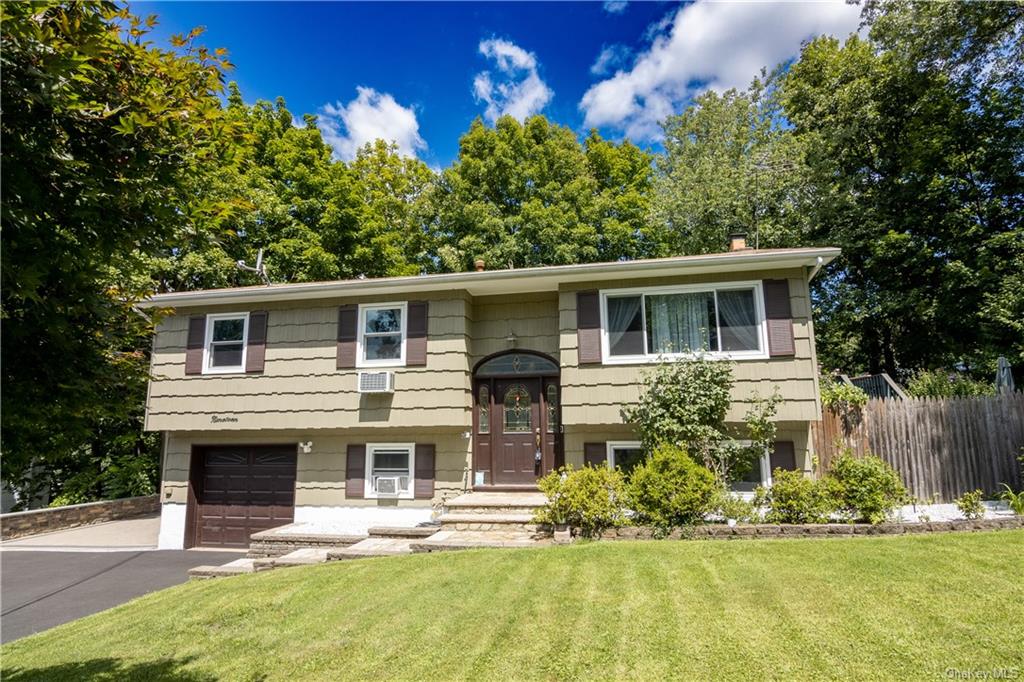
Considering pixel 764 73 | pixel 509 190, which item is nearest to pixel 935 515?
pixel 509 190

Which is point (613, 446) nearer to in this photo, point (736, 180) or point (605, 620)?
point (605, 620)

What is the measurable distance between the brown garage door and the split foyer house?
32 millimetres

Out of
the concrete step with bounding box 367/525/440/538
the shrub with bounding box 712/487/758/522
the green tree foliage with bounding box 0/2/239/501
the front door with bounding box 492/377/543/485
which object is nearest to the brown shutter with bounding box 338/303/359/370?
the front door with bounding box 492/377/543/485

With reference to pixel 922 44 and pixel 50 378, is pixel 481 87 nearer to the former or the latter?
pixel 922 44

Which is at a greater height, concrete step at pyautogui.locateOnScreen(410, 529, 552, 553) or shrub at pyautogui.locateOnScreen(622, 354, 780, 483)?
shrub at pyautogui.locateOnScreen(622, 354, 780, 483)

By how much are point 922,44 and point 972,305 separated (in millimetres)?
7585

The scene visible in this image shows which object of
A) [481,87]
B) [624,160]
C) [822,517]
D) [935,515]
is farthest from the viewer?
[624,160]

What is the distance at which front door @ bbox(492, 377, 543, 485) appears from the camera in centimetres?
1055

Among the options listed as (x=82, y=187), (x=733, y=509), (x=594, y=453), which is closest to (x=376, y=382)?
(x=594, y=453)

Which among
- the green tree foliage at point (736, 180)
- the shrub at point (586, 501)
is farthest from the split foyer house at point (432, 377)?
the green tree foliage at point (736, 180)

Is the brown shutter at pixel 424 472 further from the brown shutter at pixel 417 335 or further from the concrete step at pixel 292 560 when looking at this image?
the concrete step at pixel 292 560

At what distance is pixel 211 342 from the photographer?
11.7 metres

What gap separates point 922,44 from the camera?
602 inches

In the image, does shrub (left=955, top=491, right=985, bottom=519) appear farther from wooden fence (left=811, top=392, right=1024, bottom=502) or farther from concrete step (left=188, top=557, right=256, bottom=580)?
concrete step (left=188, top=557, right=256, bottom=580)
